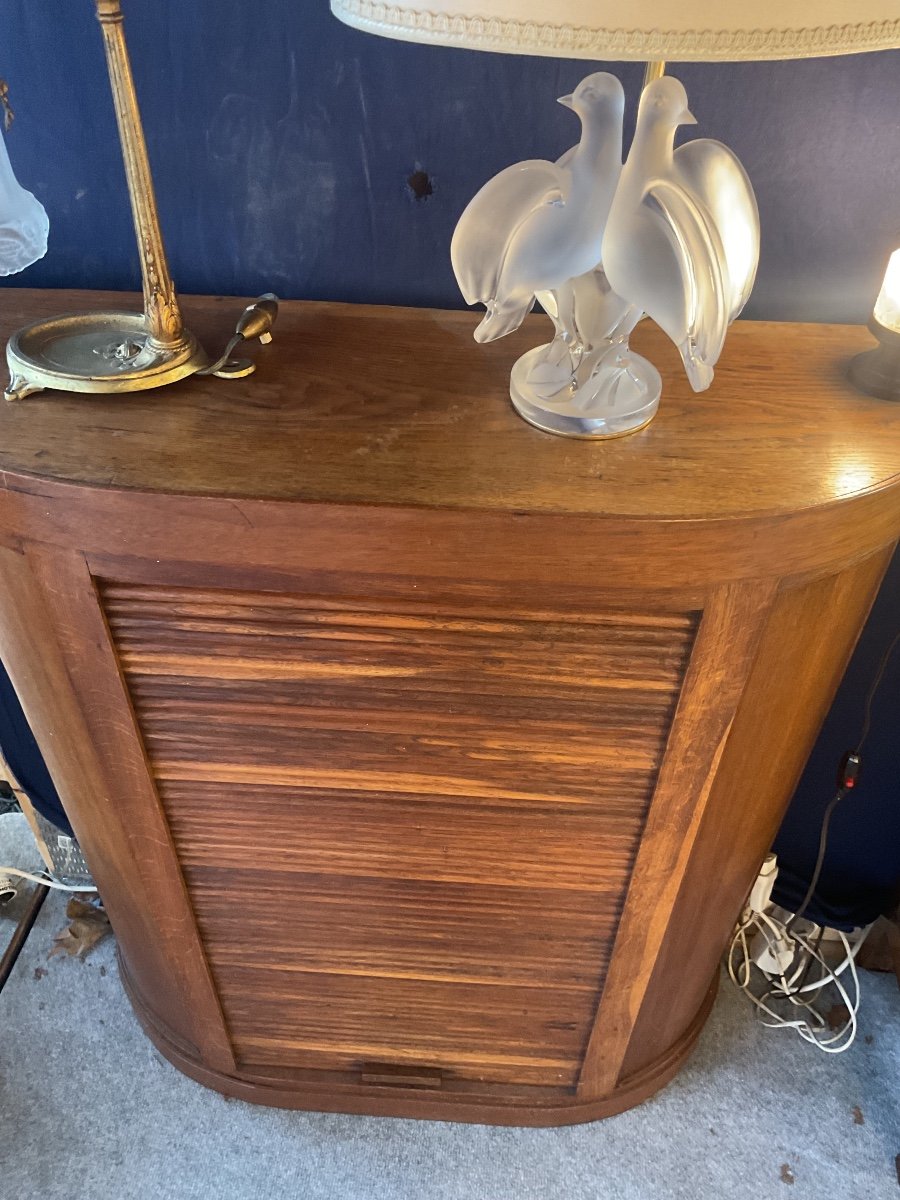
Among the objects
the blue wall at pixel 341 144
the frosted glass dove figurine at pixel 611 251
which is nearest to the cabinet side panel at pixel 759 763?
the frosted glass dove figurine at pixel 611 251

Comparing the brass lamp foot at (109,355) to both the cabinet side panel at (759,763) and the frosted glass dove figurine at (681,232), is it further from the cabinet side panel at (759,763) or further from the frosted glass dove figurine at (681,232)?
the cabinet side panel at (759,763)

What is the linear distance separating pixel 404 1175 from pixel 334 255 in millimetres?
1099

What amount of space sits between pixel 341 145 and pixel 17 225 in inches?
11.5

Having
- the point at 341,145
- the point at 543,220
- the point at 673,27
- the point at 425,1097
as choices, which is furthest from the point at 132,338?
the point at 425,1097

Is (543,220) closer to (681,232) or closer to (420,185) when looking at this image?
(681,232)

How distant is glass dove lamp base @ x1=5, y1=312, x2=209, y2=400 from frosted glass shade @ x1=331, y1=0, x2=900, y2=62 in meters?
0.37

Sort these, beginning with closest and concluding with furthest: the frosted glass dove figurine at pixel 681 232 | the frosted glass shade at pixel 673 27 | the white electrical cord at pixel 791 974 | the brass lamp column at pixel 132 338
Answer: the frosted glass shade at pixel 673 27 → the frosted glass dove figurine at pixel 681 232 → the brass lamp column at pixel 132 338 → the white electrical cord at pixel 791 974

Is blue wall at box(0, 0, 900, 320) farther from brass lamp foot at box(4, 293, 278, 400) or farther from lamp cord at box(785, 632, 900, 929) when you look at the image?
lamp cord at box(785, 632, 900, 929)

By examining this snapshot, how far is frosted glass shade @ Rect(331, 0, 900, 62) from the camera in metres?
0.41

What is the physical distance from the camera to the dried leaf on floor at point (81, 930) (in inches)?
52.3

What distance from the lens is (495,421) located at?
701 millimetres

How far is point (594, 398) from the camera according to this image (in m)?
0.69

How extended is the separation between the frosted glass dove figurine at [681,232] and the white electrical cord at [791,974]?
1.02 m

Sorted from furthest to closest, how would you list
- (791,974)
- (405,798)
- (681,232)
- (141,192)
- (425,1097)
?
(791,974) → (425,1097) → (405,798) → (141,192) → (681,232)
